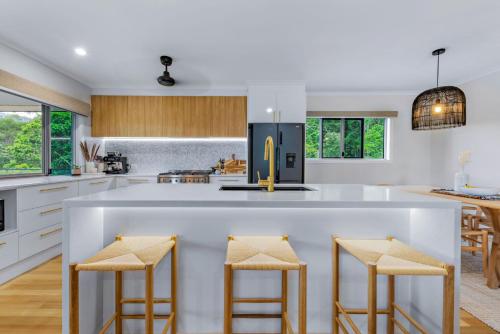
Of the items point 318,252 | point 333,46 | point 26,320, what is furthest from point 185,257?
point 333,46

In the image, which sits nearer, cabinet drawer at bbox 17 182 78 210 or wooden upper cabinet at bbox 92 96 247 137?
cabinet drawer at bbox 17 182 78 210

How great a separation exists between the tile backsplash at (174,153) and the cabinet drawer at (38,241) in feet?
6.16

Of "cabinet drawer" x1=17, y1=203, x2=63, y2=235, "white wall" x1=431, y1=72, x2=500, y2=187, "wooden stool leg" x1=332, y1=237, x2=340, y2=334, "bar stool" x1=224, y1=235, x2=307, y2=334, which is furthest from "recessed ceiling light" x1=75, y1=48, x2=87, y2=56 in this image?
"white wall" x1=431, y1=72, x2=500, y2=187

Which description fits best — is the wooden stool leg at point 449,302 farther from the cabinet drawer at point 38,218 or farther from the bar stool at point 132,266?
the cabinet drawer at point 38,218

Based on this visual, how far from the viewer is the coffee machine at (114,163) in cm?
434

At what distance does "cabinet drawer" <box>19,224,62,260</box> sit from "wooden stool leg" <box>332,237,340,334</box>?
2.93 metres

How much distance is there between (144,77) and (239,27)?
2.10 meters

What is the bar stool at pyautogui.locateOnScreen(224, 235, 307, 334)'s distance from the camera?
1129mm

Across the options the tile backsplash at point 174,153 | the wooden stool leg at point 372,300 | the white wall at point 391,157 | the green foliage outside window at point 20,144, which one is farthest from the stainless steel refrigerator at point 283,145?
the green foliage outside window at point 20,144

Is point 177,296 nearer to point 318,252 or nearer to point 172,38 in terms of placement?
point 318,252

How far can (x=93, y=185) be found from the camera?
3.63 meters

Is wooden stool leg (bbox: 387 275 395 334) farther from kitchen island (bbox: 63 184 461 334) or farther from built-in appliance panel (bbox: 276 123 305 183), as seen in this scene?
built-in appliance panel (bbox: 276 123 305 183)

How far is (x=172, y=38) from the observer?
8.73 feet

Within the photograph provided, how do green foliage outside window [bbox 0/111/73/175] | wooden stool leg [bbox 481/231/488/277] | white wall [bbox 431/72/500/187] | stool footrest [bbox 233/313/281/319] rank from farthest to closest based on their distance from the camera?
1. white wall [bbox 431/72/500/187]
2. green foliage outside window [bbox 0/111/73/175]
3. wooden stool leg [bbox 481/231/488/277]
4. stool footrest [bbox 233/313/281/319]
